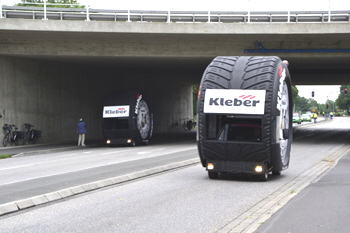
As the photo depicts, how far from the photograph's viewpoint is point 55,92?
33.7 metres

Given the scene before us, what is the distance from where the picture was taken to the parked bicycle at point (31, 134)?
100ft

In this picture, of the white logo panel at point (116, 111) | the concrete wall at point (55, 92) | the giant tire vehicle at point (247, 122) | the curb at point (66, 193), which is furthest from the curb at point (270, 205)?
the concrete wall at point (55, 92)

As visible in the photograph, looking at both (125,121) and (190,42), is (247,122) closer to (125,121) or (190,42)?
(190,42)

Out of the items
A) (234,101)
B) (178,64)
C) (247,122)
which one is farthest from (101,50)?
(234,101)

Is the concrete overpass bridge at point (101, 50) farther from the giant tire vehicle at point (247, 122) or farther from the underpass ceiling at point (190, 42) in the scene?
the giant tire vehicle at point (247, 122)

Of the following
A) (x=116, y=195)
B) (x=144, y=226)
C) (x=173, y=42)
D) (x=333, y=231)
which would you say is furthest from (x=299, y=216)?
(x=173, y=42)

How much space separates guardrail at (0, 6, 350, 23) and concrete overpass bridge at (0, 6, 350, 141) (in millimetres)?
480

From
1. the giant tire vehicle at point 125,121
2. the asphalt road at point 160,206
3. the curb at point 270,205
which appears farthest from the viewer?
the giant tire vehicle at point 125,121

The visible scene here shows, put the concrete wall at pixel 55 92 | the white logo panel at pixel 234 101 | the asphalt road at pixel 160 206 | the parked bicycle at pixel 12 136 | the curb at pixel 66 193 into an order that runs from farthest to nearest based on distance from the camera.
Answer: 1. the concrete wall at pixel 55 92
2. the parked bicycle at pixel 12 136
3. the white logo panel at pixel 234 101
4. the curb at pixel 66 193
5. the asphalt road at pixel 160 206

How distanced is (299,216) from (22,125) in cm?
2456

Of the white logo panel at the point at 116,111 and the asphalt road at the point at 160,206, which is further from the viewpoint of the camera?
the white logo panel at the point at 116,111

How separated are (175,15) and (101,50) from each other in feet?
14.8

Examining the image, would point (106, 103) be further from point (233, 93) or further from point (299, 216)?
point (299, 216)

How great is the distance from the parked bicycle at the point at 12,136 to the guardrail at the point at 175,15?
5.93m
